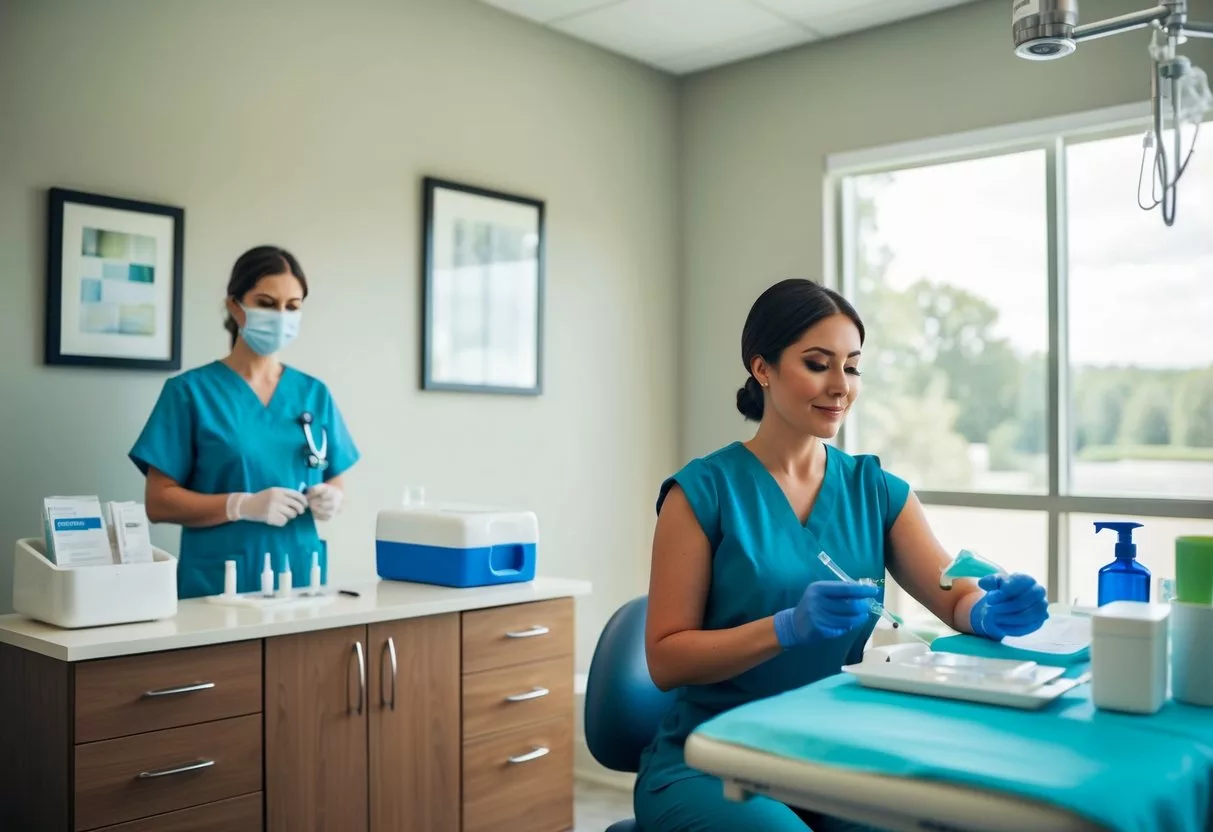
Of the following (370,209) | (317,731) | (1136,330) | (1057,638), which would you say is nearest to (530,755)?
(317,731)

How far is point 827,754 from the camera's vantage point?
43.6 inches

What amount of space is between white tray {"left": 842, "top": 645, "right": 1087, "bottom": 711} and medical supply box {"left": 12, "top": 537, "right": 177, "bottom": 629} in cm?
142

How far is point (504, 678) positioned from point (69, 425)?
3.94 feet

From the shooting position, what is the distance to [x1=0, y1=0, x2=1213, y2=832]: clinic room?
154 cm

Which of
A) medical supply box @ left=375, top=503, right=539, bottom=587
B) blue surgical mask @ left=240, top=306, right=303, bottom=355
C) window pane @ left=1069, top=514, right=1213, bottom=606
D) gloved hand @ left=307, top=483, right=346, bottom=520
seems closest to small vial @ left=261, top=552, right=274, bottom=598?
gloved hand @ left=307, top=483, right=346, bottom=520

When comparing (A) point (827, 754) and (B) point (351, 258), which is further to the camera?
(B) point (351, 258)

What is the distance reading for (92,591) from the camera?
209 cm

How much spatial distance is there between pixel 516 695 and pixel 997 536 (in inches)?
70.2

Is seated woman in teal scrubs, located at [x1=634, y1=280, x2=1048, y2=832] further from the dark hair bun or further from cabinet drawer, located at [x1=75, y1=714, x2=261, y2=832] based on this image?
cabinet drawer, located at [x1=75, y1=714, x2=261, y2=832]

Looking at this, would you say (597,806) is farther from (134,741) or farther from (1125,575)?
(1125,575)

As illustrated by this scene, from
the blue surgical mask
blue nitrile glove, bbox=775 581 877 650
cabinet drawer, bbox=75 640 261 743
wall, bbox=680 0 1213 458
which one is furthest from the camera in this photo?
wall, bbox=680 0 1213 458

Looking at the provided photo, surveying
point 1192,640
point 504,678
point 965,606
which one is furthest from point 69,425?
point 1192,640

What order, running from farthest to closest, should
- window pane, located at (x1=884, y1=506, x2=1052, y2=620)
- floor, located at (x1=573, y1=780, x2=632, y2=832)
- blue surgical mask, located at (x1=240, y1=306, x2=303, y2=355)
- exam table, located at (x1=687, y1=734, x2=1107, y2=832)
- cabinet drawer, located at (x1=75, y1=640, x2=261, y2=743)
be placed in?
window pane, located at (x1=884, y1=506, x2=1052, y2=620) → floor, located at (x1=573, y1=780, x2=632, y2=832) → blue surgical mask, located at (x1=240, y1=306, x2=303, y2=355) → cabinet drawer, located at (x1=75, y1=640, x2=261, y2=743) → exam table, located at (x1=687, y1=734, x2=1107, y2=832)

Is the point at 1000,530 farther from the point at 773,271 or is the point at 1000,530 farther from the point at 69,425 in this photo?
the point at 69,425
